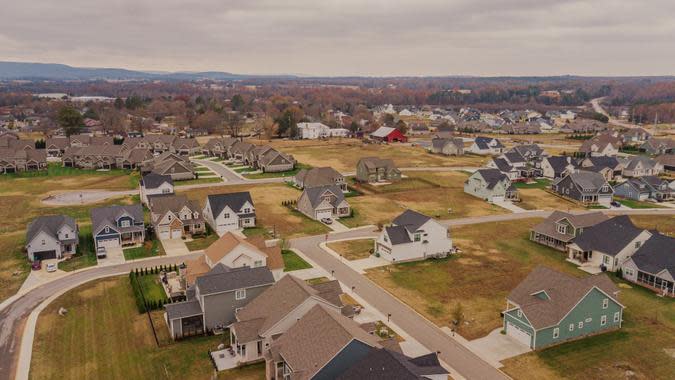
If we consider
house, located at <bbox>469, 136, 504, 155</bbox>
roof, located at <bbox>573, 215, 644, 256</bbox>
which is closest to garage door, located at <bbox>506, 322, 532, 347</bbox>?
roof, located at <bbox>573, 215, 644, 256</bbox>

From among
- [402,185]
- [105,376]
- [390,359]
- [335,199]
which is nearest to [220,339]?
[105,376]

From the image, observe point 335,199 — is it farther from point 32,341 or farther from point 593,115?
point 593,115

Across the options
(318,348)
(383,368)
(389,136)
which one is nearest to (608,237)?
(318,348)

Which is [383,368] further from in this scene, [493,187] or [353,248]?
[493,187]

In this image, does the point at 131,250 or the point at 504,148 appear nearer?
the point at 131,250

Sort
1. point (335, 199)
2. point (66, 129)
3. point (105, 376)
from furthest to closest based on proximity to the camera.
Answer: point (66, 129) → point (335, 199) → point (105, 376)

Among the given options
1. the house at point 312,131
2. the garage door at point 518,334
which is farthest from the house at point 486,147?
the garage door at point 518,334
